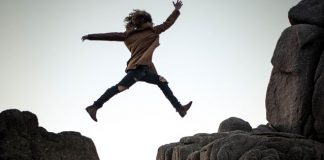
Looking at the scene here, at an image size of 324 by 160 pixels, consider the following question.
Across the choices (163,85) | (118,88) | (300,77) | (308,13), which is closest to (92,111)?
(118,88)

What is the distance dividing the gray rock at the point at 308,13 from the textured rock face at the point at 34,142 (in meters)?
10.2

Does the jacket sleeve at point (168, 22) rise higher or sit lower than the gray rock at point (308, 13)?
higher

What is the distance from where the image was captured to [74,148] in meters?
10.8

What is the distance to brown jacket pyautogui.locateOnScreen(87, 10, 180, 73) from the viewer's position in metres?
12.8

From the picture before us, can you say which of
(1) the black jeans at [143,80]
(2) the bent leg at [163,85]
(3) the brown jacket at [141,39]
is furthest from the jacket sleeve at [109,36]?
(2) the bent leg at [163,85]

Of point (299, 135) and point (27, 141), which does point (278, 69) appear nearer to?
point (299, 135)

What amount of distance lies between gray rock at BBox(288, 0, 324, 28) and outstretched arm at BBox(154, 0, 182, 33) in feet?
21.2

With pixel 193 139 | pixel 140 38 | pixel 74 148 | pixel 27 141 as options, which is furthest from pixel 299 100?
pixel 27 141

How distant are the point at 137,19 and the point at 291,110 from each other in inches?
261

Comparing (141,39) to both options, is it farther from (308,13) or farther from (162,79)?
(308,13)

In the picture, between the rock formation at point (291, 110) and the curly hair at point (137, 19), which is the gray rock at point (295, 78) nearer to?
the rock formation at point (291, 110)

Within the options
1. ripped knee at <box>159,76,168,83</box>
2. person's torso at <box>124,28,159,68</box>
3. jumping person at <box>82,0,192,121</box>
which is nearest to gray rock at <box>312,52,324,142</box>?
jumping person at <box>82,0,192,121</box>

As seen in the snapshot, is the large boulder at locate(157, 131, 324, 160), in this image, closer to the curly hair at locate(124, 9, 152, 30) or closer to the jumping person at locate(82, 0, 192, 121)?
the jumping person at locate(82, 0, 192, 121)

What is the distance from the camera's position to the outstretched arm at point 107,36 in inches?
496
